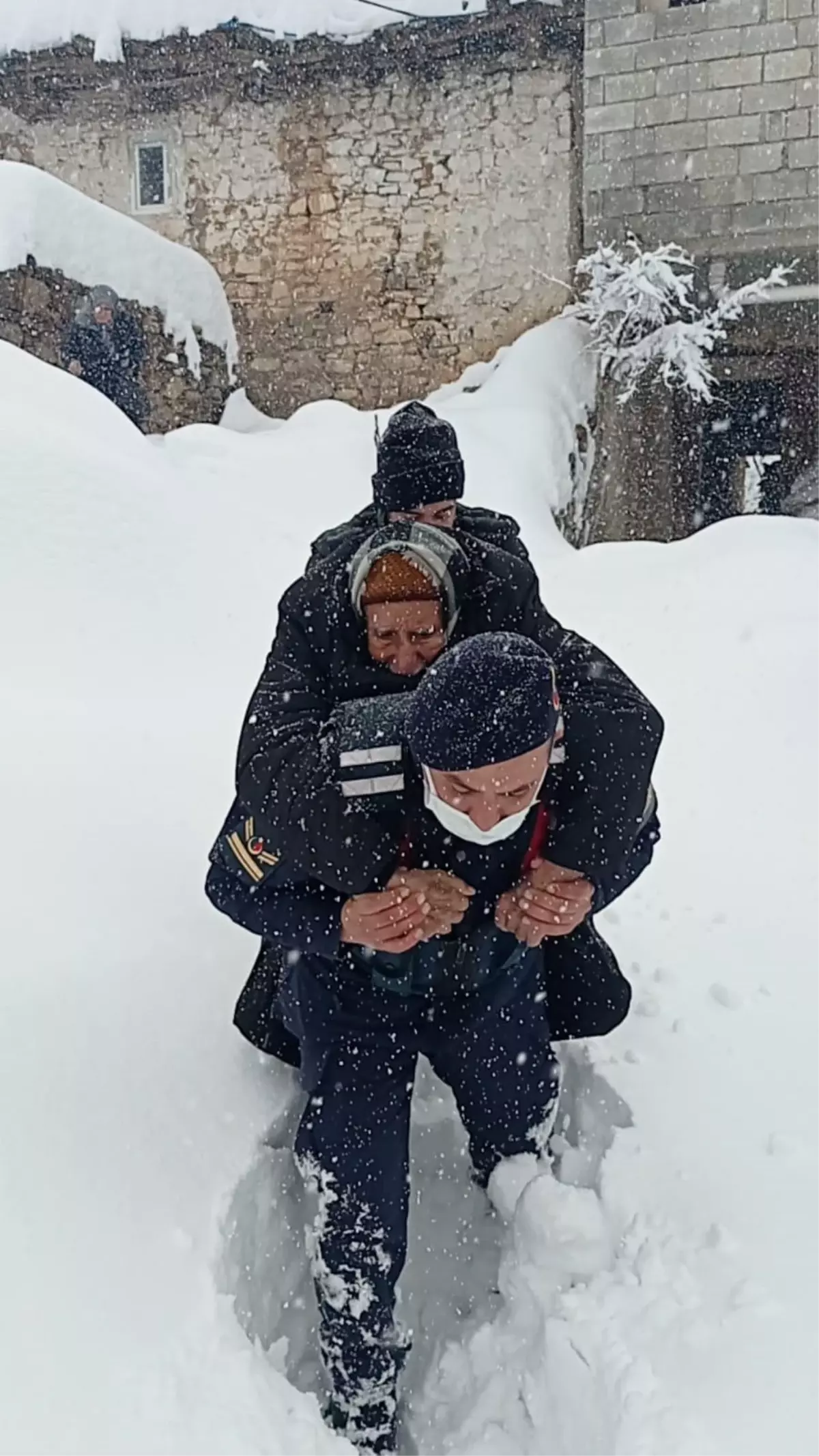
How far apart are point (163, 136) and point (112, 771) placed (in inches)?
368

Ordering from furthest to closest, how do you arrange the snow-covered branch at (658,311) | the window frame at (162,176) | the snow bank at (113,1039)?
the window frame at (162,176)
the snow-covered branch at (658,311)
the snow bank at (113,1039)

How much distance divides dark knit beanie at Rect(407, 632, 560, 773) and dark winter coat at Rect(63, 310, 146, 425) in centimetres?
669

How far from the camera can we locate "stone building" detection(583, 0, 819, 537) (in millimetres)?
8164

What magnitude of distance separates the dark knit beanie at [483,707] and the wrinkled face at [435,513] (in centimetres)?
83

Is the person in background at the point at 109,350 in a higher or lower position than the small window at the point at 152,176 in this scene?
lower

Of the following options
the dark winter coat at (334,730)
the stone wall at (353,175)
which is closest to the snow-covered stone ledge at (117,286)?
the stone wall at (353,175)

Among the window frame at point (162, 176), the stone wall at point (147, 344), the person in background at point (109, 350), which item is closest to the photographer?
the stone wall at point (147, 344)

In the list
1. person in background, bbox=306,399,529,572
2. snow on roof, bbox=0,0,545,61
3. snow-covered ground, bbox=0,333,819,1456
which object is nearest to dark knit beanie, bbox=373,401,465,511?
person in background, bbox=306,399,529,572

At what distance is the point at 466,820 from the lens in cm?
162

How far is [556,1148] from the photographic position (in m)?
2.04

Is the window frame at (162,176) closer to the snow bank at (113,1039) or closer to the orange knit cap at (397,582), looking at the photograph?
the snow bank at (113,1039)

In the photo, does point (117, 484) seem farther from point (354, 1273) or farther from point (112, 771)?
point (354, 1273)

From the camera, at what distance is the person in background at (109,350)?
7.72 metres

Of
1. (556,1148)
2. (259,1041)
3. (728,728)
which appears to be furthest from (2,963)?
(728,728)
